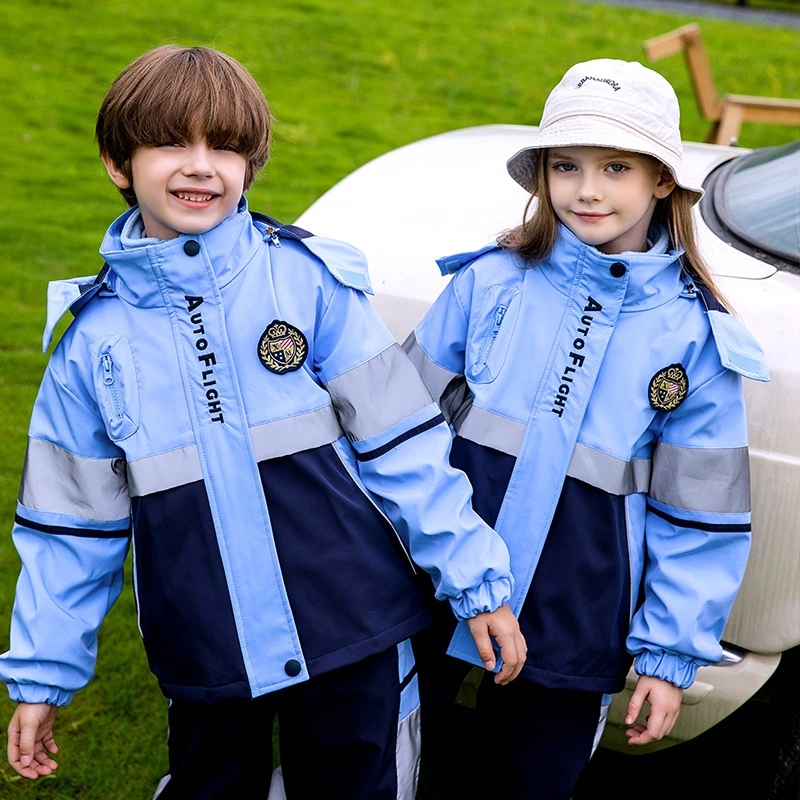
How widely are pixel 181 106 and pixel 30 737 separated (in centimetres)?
122

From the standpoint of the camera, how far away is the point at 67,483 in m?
1.92

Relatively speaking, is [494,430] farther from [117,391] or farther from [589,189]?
[117,391]

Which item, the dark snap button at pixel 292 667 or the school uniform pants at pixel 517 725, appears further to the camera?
the school uniform pants at pixel 517 725

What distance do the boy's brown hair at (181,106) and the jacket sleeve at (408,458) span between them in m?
0.35

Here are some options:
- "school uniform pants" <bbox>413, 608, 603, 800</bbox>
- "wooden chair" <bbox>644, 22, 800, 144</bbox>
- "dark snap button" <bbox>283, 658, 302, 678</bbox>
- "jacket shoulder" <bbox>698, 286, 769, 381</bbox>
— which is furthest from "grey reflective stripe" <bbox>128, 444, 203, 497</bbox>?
"wooden chair" <bbox>644, 22, 800, 144</bbox>

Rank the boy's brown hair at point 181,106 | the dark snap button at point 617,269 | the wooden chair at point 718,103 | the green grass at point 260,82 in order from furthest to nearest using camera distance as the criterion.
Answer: the wooden chair at point 718,103, the green grass at point 260,82, the dark snap button at point 617,269, the boy's brown hair at point 181,106

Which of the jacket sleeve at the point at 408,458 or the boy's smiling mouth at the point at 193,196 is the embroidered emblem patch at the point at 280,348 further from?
the boy's smiling mouth at the point at 193,196

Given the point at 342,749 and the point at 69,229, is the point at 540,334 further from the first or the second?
the point at 69,229

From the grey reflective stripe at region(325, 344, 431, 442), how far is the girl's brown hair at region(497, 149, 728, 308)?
367 mm

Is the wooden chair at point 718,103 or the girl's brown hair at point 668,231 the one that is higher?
the girl's brown hair at point 668,231

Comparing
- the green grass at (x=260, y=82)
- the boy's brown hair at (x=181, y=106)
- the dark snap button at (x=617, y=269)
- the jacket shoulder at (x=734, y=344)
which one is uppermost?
the boy's brown hair at (x=181, y=106)

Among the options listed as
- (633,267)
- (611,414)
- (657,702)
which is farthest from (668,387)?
(657,702)

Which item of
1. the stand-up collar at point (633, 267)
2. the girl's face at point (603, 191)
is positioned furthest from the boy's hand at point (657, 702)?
the girl's face at point (603, 191)

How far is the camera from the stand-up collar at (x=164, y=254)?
181 cm
